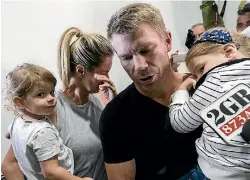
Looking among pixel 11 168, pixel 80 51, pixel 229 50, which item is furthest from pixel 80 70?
pixel 229 50

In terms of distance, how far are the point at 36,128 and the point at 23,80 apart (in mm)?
153

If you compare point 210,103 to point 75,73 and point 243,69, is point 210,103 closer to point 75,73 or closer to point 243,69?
point 243,69

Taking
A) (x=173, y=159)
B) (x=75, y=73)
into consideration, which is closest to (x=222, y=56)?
(x=173, y=159)

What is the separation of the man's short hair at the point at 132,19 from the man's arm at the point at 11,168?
23.5 inches

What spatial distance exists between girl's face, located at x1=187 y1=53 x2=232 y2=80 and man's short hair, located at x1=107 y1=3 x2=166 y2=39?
0.15m

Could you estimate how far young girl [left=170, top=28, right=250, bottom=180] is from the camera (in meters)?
0.79

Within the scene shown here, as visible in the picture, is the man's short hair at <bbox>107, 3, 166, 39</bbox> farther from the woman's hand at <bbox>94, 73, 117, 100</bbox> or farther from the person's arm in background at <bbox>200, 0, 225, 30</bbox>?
the person's arm in background at <bbox>200, 0, 225, 30</bbox>

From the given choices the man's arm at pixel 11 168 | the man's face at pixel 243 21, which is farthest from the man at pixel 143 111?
the man's face at pixel 243 21

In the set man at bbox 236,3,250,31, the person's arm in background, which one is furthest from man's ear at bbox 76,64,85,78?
the person's arm in background

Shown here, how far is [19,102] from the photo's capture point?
112 cm

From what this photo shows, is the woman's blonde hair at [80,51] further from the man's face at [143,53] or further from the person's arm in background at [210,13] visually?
the person's arm in background at [210,13]

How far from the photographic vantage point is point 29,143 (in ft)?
3.48

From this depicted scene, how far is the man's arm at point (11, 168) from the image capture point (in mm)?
1240

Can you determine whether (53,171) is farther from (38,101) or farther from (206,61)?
(206,61)
